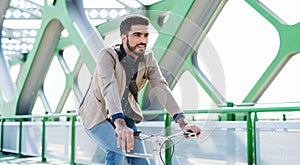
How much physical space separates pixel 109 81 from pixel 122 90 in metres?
0.09

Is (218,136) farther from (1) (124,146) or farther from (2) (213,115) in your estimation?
(1) (124,146)

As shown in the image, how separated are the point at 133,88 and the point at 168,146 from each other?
319 millimetres

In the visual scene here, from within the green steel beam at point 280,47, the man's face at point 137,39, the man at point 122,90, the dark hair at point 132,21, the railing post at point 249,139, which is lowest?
the railing post at point 249,139

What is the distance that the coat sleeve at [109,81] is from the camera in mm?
1950

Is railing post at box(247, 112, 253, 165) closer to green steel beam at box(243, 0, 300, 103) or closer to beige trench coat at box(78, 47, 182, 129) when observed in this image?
beige trench coat at box(78, 47, 182, 129)

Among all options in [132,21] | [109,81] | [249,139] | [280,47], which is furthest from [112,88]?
[280,47]

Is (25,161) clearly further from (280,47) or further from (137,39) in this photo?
(137,39)

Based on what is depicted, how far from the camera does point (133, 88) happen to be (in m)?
2.12

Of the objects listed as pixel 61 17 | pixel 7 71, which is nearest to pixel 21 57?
pixel 7 71

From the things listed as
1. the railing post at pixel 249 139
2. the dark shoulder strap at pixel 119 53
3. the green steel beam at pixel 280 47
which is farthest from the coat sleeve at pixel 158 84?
the green steel beam at pixel 280 47

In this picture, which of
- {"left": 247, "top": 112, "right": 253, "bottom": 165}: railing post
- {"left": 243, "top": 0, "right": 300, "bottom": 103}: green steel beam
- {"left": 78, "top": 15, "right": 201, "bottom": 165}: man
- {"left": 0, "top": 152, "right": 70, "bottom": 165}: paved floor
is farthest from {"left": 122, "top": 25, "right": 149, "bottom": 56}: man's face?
{"left": 243, "top": 0, "right": 300, "bottom": 103}: green steel beam

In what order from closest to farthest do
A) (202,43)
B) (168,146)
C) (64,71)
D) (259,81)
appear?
(202,43), (168,146), (259,81), (64,71)

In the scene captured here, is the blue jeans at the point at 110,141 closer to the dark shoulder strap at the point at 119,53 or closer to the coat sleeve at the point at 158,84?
the coat sleeve at the point at 158,84

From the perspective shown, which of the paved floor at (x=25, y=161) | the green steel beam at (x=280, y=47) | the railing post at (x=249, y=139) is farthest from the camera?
the green steel beam at (x=280, y=47)
